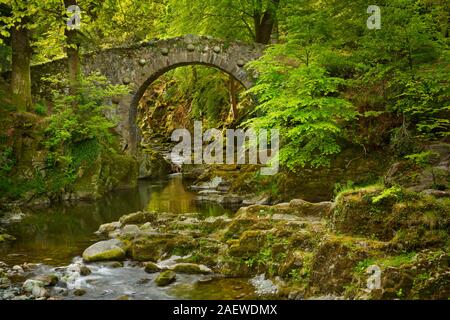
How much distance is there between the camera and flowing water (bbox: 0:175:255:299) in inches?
261

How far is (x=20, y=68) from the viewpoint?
1548cm

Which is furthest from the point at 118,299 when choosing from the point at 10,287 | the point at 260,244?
the point at 260,244

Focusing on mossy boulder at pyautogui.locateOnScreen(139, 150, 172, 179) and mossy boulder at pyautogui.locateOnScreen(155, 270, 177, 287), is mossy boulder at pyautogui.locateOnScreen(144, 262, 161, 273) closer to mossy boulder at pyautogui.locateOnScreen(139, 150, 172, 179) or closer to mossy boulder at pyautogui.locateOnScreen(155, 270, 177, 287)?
mossy boulder at pyautogui.locateOnScreen(155, 270, 177, 287)

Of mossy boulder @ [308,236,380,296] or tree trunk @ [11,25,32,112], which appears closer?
mossy boulder @ [308,236,380,296]

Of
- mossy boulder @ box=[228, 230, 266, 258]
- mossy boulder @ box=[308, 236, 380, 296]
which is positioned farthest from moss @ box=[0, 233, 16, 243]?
mossy boulder @ box=[308, 236, 380, 296]

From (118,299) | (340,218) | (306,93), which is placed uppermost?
(306,93)

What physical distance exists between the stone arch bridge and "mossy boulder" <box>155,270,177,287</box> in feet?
42.3

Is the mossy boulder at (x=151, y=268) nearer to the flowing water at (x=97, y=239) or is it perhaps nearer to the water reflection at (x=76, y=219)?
the flowing water at (x=97, y=239)

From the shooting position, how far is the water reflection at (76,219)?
891 cm

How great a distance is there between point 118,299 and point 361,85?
920 centimetres

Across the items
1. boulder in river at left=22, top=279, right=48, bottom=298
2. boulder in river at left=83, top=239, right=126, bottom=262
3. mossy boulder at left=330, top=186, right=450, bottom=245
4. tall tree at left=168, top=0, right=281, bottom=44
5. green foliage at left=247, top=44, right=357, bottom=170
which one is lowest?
A: boulder in river at left=22, top=279, right=48, bottom=298

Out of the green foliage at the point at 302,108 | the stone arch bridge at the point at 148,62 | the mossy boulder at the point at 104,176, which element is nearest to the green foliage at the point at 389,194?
the green foliage at the point at 302,108

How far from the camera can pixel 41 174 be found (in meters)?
14.7

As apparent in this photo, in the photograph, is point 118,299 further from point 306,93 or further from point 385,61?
point 385,61
